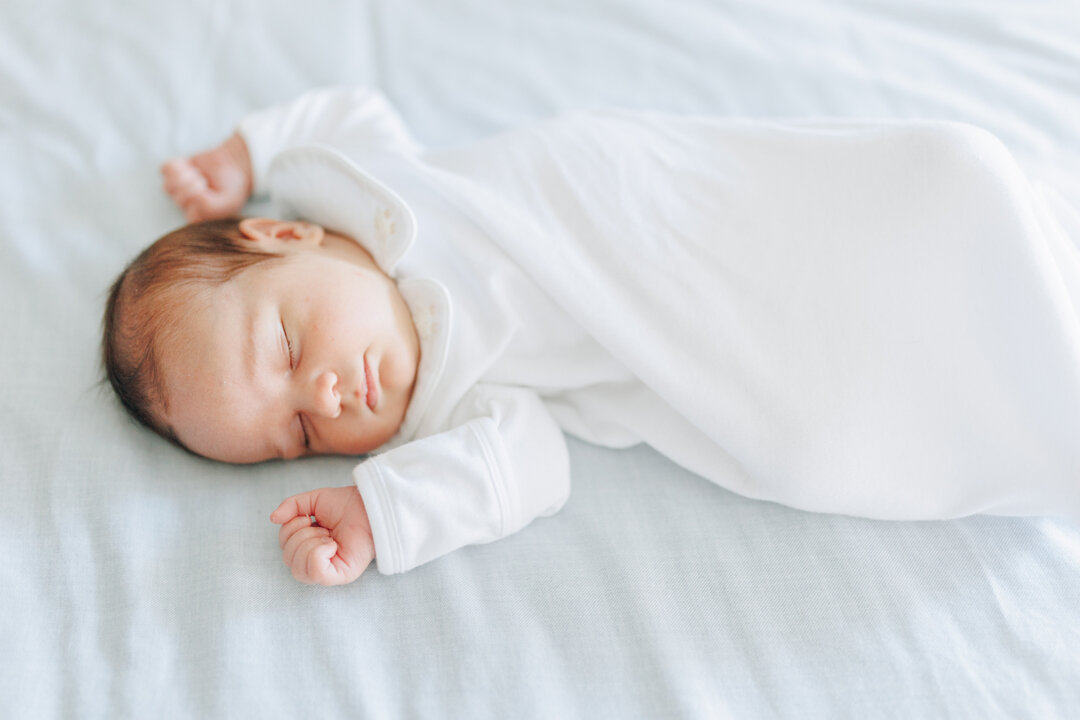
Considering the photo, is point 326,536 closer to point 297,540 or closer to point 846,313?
point 297,540

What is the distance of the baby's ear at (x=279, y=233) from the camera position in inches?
46.1

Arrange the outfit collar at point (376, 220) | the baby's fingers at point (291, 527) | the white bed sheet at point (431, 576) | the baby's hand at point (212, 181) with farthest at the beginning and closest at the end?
1. the baby's hand at point (212, 181)
2. the outfit collar at point (376, 220)
3. the baby's fingers at point (291, 527)
4. the white bed sheet at point (431, 576)

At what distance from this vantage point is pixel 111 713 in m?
0.83

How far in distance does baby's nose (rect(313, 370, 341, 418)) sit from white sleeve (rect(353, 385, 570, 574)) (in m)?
0.08

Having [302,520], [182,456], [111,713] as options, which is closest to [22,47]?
[182,456]

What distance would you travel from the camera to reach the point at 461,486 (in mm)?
998

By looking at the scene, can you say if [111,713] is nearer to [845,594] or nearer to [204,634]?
[204,634]

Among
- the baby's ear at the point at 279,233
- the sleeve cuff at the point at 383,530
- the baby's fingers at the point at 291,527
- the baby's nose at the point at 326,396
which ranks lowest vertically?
the baby's fingers at the point at 291,527

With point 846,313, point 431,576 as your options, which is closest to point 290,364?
point 431,576

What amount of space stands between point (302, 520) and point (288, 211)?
1.87ft

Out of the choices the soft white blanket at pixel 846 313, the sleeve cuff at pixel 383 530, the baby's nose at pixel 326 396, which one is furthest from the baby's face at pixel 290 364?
the soft white blanket at pixel 846 313

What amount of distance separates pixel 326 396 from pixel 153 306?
24 centimetres

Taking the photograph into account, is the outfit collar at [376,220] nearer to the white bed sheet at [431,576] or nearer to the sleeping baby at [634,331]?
the sleeping baby at [634,331]

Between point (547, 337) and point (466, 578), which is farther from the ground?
point (547, 337)
